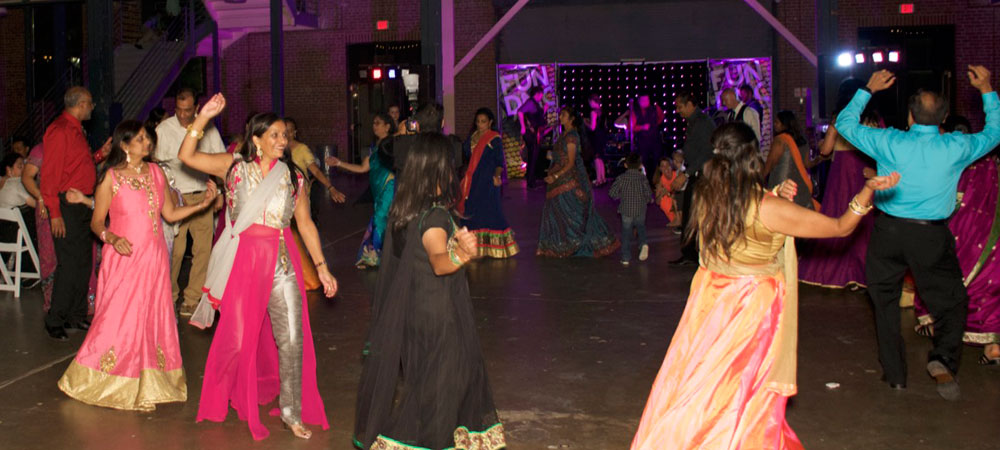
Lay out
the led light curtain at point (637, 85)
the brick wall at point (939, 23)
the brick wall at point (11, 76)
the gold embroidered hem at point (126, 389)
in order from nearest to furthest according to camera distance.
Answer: the gold embroidered hem at point (126, 389), the brick wall at point (939, 23), the led light curtain at point (637, 85), the brick wall at point (11, 76)

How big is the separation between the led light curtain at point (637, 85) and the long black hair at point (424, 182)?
17.3 metres

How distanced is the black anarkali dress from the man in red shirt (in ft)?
11.8

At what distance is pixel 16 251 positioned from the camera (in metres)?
8.31

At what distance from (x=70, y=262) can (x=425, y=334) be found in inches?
151

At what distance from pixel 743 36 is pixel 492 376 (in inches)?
661

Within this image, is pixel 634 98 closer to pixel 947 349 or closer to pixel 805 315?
pixel 805 315

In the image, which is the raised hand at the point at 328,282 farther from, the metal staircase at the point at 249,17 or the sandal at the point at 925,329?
the metal staircase at the point at 249,17

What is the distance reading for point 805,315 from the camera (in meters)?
7.06

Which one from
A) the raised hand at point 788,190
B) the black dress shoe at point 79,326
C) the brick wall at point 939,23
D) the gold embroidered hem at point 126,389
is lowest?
the gold embroidered hem at point 126,389

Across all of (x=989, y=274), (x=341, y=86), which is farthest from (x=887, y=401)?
(x=341, y=86)

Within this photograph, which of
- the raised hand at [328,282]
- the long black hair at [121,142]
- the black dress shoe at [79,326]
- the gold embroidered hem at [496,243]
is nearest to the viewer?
the raised hand at [328,282]

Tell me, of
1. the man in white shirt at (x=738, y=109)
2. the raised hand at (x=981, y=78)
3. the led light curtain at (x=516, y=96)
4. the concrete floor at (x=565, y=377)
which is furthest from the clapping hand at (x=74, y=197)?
the led light curtain at (x=516, y=96)

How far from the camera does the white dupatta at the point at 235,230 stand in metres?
4.39

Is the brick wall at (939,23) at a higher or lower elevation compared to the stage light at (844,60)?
higher
